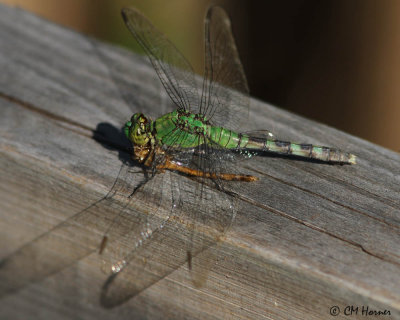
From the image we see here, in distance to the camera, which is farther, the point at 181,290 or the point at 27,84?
the point at 27,84

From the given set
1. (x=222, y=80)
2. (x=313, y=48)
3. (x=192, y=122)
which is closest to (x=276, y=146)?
(x=192, y=122)

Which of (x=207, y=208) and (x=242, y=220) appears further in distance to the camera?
(x=207, y=208)

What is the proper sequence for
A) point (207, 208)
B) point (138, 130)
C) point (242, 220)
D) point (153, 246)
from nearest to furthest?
point (242, 220)
point (153, 246)
point (207, 208)
point (138, 130)

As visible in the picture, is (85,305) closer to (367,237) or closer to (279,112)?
(367,237)

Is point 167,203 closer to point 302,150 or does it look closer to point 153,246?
point 153,246

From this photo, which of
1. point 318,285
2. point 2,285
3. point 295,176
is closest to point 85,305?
point 2,285

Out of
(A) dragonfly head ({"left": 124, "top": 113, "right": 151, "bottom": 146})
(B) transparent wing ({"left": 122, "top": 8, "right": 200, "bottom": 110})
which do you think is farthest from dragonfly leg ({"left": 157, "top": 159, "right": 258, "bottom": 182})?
(B) transparent wing ({"left": 122, "top": 8, "right": 200, "bottom": 110})

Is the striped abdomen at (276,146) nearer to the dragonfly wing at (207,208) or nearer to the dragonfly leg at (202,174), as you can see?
the dragonfly wing at (207,208)
